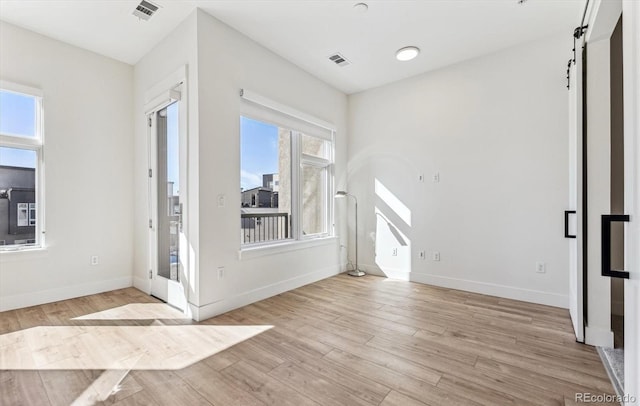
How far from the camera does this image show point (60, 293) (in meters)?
3.46

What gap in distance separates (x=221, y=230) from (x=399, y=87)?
134 inches

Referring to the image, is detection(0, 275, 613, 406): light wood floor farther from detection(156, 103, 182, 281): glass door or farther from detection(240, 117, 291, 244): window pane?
detection(240, 117, 291, 244): window pane

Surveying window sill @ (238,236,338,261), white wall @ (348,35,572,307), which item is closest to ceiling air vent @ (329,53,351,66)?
white wall @ (348,35,572,307)

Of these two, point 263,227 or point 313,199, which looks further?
point 313,199

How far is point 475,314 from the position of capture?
9.96 feet

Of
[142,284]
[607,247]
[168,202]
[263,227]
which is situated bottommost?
[142,284]

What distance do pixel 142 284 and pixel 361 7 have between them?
4245 millimetres

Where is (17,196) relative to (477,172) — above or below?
below

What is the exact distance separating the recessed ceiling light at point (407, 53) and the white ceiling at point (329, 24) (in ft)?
0.26

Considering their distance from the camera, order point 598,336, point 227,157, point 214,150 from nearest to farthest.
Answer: point 598,336 → point 214,150 → point 227,157

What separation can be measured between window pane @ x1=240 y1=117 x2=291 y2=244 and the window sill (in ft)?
0.57

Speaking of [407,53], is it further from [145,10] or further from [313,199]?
[145,10]

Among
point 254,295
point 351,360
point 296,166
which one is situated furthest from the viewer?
point 296,166

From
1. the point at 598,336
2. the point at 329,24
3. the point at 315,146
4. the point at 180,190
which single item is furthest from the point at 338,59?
the point at 598,336
